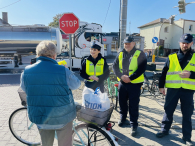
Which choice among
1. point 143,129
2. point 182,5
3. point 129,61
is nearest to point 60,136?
point 129,61

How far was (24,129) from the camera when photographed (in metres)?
2.92

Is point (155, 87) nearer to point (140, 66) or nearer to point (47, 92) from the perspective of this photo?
point (140, 66)

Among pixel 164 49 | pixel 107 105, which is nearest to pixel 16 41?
A: pixel 107 105

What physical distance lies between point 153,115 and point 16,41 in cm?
1085

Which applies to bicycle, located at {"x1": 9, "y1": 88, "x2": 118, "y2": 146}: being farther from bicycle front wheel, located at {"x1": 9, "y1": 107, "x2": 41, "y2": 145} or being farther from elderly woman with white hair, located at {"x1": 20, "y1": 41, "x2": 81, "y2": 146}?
elderly woman with white hair, located at {"x1": 20, "y1": 41, "x2": 81, "y2": 146}

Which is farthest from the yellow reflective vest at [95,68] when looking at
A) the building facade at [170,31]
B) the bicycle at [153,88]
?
the building facade at [170,31]

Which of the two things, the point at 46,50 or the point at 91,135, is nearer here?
the point at 46,50

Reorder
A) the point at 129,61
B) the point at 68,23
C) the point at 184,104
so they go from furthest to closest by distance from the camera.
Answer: the point at 68,23, the point at 129,61, the point at 184,104

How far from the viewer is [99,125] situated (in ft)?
6.50

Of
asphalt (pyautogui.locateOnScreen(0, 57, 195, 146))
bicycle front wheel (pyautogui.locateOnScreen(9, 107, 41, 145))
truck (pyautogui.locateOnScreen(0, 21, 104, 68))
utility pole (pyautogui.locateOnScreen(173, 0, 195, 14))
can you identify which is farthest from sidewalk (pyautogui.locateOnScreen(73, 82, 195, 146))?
utility pole (pyautogui.locateOnScreen(173, 0, 195, 14))

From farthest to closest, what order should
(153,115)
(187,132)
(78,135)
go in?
(153,115)
(187,132)
(78,135)

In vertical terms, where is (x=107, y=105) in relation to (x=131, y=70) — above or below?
below

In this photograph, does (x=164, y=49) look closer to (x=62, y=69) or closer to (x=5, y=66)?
(x=5, y=66)

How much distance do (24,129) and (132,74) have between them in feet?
7.85
